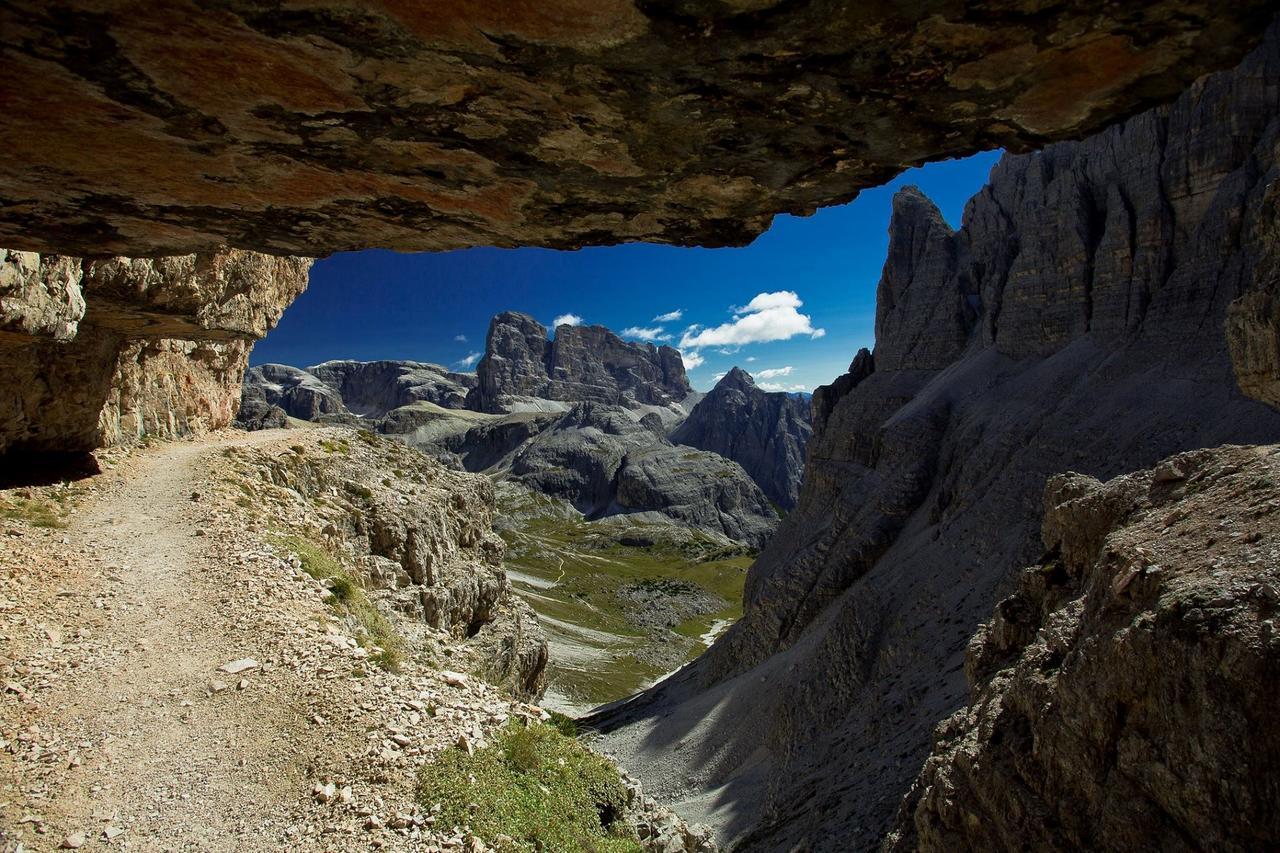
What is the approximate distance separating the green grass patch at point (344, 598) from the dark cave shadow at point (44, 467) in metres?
7.99

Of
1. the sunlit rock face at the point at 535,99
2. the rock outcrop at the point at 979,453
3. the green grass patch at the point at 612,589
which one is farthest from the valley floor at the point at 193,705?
the green grass patch at the point at 612,589

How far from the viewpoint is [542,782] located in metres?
13.2

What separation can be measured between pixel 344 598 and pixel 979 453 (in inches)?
2119

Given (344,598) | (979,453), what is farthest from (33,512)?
(979,453)

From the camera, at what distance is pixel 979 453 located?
184ft

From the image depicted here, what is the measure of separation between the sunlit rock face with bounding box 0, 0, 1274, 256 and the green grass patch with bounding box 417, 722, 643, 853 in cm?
972

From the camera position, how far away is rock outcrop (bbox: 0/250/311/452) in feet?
45.6

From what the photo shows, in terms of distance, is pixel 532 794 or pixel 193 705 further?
pixel 532 794

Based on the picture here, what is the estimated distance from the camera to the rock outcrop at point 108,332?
13898mm

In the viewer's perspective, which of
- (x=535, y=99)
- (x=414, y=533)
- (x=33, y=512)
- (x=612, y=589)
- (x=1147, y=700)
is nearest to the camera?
(x=535, y=99)

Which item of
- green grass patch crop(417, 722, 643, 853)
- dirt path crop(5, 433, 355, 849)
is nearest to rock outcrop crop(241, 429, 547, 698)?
dirt path crop(5, 433, 355, 849)

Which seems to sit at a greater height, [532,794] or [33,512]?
[33,512]

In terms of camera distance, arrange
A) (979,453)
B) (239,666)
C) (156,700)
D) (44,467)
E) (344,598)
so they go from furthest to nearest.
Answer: (979,453) → (44,467) → (344,598) → (239,666) → (156,700)

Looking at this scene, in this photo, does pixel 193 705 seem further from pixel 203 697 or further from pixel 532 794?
pixel 532 794
